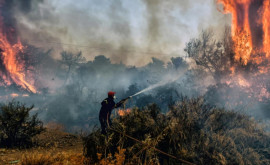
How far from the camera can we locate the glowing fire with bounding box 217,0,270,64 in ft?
77.2

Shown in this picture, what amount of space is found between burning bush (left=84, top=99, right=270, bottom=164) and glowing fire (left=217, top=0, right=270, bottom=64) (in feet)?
74.0

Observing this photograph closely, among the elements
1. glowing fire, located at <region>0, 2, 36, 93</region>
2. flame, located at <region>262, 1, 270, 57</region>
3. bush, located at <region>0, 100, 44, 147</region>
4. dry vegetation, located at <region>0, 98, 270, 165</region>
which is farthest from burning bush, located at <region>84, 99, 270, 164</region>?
glowing fire, located at <region>0, 2, 36, 93</region>

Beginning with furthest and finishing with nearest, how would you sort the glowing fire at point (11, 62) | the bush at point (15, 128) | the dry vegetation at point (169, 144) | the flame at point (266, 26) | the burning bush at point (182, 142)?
the glowing fire at point (11, 62) < the flame at point (266, 26) < the bush at point (15, 128) < the burning bush at point (182, 142) < the dry vegetation at point (169, 144)

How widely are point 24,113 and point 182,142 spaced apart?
301 inches

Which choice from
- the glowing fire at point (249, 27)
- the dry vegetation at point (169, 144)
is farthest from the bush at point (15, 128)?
the glowing fire at point (249, 27)

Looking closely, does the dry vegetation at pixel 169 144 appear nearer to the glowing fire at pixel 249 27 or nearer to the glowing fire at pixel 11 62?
the glowing fire at pixel 249 27

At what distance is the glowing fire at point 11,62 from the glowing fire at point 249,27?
1870 inches

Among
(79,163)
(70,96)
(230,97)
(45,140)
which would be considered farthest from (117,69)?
(79,163)

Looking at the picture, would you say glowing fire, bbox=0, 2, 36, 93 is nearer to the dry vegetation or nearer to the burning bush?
the dry vegetation

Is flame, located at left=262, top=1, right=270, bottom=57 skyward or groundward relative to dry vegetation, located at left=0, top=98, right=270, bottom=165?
skyward

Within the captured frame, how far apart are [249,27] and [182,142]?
28.0 m

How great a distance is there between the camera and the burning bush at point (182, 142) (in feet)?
14.1

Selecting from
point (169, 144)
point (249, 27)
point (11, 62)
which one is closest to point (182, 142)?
point (169, 144)

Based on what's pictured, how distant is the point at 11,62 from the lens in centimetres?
4478
